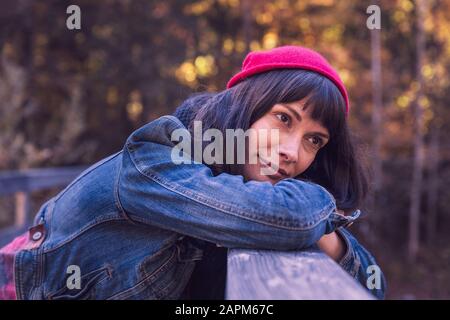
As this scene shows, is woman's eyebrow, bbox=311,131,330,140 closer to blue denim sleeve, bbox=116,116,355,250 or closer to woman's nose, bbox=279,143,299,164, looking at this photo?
woman's nose, bbox=279,143,299,164

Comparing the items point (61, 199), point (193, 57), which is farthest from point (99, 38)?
point (61, 199)

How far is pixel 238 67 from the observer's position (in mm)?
9594

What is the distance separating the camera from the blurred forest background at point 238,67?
888 cm

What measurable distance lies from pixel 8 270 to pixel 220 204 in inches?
31.1

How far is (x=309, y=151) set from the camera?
5.22 feet

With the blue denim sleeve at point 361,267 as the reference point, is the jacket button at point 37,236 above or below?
above

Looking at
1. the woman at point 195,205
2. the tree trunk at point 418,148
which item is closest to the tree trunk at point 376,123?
the tree trunk at point 418,148

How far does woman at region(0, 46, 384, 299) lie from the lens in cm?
114

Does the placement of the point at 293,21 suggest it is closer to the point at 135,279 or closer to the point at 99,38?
the point at 99,38

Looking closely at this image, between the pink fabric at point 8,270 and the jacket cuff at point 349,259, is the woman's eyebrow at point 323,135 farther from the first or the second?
the pink fabric at point 8,270

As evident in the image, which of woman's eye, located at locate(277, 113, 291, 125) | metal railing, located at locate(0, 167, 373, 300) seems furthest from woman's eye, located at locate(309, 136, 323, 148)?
metal railing, located at locate(0, 167, 373, 300)

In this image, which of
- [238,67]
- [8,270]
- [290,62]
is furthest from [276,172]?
[238,67]
